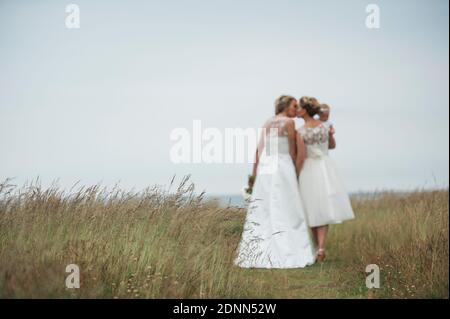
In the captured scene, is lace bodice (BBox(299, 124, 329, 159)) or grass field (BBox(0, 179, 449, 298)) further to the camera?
lace bodice (BBox(299, 124, 329, 159))

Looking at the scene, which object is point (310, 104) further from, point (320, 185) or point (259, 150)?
point (320, 185)

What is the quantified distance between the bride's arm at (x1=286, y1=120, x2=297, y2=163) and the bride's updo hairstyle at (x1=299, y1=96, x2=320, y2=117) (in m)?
0.46

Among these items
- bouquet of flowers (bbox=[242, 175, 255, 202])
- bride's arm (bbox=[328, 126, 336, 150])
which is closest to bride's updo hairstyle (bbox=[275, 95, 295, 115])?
bride's arm (bbox=[328, 126, 336, 150])

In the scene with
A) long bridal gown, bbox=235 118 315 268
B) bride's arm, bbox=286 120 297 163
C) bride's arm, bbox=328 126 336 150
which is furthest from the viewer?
bride's arm, bbox=328 126 336 150

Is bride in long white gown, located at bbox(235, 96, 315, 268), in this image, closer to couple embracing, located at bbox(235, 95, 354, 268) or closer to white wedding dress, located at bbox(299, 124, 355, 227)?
couple embracing, located at bbox(235, 95, 354, 268)

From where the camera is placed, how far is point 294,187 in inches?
300

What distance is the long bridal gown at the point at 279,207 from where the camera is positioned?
736cm

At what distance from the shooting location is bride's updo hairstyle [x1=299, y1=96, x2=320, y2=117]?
7.79m

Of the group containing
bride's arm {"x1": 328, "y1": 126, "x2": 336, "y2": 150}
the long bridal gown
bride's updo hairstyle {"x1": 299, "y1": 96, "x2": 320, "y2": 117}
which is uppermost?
bride's updo hairstyle {"x1": 299, "y1": 96, "x2": 320, "y2": 117}

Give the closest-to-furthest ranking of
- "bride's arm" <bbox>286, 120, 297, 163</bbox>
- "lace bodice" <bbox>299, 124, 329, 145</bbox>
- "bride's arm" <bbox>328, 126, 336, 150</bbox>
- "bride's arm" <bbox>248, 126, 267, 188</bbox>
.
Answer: "bride's arm" <bbox>286, 120, 297, 163</bbox>
"bride's arm" <bbox>248, 126, 267, 188</bbox>
"lace bodice" <bbox>299, 124, 329, 145</bbox>
"bride's arm" <bbox>328, 126, 336, 150</bbox>

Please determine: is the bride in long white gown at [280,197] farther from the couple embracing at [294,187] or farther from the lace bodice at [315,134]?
the lace bodice at [315,134]

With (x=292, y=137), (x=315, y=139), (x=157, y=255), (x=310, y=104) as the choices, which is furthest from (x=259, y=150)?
(x=157, y=255)
